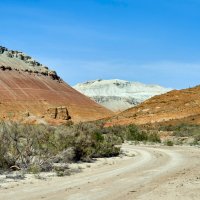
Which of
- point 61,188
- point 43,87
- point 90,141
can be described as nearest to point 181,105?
point 90,141

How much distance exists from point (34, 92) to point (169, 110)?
191 feet

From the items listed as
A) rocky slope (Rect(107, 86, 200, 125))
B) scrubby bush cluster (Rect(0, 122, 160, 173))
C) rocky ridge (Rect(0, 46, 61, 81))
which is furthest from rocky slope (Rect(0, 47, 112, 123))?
scrubby bush cluster (Rect(0, 122, 160, 173))

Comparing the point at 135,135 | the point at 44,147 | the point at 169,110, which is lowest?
the point at 44,147

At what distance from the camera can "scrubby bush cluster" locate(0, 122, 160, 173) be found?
16.7 m

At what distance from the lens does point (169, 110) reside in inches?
2544

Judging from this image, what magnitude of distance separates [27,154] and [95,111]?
98.7 metres

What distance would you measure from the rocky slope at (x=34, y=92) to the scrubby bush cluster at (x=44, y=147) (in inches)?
2890

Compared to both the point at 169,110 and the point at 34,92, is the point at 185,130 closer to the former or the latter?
the point at 169,110

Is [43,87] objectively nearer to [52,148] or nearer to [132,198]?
[52,148]

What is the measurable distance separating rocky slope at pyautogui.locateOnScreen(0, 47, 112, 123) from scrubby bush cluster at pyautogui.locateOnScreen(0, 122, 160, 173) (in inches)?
2890

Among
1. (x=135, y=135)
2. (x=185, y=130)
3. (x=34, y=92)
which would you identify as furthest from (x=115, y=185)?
(x=34, y=92)

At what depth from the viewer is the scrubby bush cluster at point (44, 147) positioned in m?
16.7

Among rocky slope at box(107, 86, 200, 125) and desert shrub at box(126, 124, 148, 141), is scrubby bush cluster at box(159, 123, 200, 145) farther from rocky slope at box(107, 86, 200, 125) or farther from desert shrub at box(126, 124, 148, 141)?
rocky slope at box(107, 86, 200, 125)

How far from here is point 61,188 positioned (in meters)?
12.4
